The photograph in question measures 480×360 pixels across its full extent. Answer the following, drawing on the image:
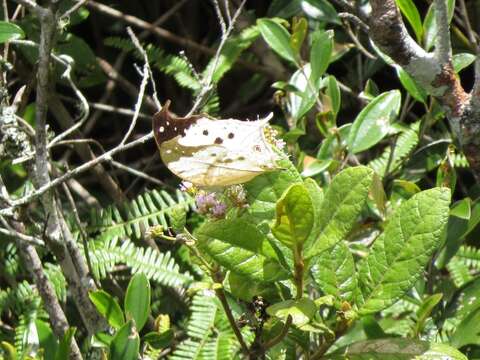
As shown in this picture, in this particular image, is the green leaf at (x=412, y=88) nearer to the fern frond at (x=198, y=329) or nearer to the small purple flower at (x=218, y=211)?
the fern frond at (x=198, y=329)

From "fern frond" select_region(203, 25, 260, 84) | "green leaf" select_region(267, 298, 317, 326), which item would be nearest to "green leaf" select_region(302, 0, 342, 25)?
"fern frond" select_region(203, 25, 260, 84)

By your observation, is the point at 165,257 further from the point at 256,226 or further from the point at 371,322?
the point at 256,226

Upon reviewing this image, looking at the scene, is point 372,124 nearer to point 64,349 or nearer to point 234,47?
point 234,47

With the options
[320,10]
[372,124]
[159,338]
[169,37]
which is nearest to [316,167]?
[372,124]

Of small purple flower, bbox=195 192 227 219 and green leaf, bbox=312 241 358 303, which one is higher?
small purple flower, bbox=195 192 227 219

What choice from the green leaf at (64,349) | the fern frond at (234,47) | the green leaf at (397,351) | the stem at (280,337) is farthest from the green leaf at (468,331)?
the fern frond at (234,47)

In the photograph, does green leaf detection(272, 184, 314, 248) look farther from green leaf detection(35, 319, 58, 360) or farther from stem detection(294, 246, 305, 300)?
green leaf detection(35, 319, 58, 360)
